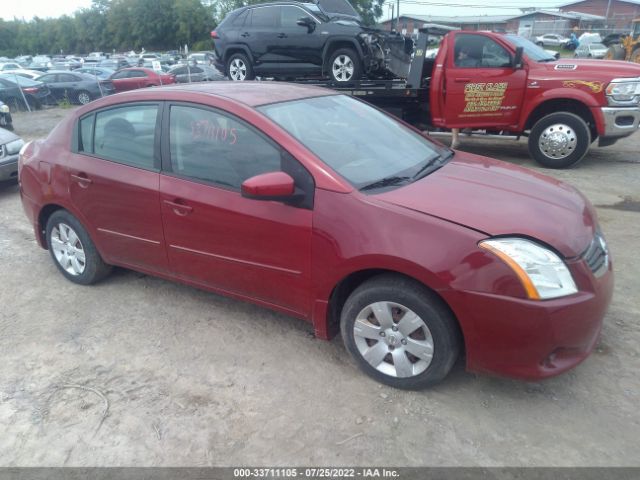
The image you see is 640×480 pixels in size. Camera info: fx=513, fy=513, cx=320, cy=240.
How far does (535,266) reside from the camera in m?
2.46

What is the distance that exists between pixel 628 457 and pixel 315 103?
2.73 metres

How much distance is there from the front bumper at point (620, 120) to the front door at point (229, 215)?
20.1 ft

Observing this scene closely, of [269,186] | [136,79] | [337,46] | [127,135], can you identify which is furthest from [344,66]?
[136,79]

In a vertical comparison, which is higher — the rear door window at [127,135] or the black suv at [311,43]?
the black suv at [311,43]

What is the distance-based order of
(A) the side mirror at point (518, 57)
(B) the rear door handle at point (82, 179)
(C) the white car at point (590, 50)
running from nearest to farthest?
1. (B) the rear door handle at point (82, 179)
2. (A) the side mirror at point (518, 57)
3. (C) the white car at point (590, 50)

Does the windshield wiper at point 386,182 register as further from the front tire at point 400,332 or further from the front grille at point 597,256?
the front grille at point 597,256

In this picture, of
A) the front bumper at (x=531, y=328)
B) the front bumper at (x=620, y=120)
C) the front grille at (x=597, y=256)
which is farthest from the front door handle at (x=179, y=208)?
the front bumper at (x=620, y=120)

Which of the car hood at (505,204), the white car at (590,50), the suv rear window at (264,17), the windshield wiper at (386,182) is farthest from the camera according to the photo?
the white car at (590,50)

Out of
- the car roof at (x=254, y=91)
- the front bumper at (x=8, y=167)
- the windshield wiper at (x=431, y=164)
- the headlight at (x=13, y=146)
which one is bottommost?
the front bumper at (x=8, y=167)

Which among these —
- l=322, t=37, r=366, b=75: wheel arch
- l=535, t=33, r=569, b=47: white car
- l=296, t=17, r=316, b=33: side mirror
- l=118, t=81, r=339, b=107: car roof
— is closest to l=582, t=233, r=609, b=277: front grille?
l=118, t=81, r=339, b=107: car roof

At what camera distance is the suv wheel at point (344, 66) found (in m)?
9.41

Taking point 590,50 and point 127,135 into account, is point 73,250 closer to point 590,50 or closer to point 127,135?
point 127,135

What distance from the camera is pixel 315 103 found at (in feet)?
11.8

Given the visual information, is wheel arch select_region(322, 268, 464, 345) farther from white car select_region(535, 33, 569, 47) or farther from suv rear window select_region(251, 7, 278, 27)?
white car select_region(535, 33, 569, 47)
